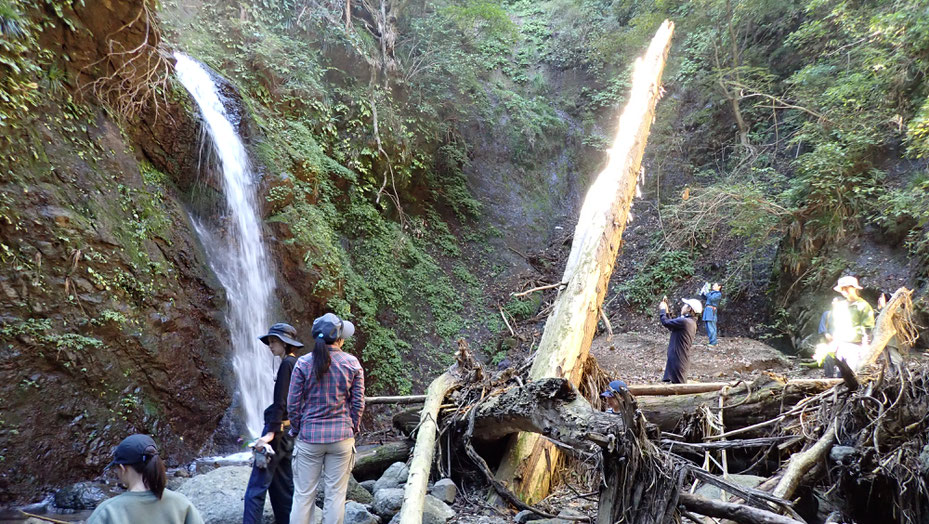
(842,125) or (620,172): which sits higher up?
(842,125)

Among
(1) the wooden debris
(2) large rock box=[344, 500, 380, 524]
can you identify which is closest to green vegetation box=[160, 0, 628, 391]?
(2) large rock box=[344, 500, 380, 524]

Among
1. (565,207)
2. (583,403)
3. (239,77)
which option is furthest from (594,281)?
(565,207)

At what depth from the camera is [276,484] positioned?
14.0 feet

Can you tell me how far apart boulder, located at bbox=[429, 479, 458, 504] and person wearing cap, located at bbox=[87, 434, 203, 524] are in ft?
10.4

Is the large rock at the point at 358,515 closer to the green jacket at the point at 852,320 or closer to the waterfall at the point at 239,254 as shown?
the waterfall at the point at 239,254

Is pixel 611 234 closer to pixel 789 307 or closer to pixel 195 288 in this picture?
pixel 195 288

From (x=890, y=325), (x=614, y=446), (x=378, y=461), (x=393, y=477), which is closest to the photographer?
(x=614, y=446)

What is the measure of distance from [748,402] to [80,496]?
7.44 metres

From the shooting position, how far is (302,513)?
3957 millimetres

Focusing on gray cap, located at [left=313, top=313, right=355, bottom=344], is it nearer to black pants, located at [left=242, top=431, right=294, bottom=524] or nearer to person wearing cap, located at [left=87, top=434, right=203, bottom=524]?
black pants, located at [left=242, top=431, right=294, bottom=524]

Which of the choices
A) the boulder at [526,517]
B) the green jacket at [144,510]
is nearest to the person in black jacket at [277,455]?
the green jacket at [144,510]

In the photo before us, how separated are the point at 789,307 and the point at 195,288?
12.8 meters

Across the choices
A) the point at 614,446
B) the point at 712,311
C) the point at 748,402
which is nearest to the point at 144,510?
the point at 614,446

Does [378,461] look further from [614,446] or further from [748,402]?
[748,402]
